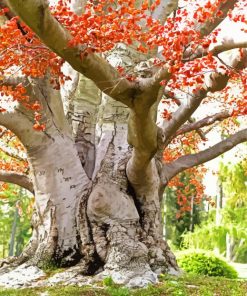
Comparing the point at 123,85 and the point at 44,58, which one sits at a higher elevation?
the point at 44,58

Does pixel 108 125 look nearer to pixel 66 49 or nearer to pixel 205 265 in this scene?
pixel 66 49

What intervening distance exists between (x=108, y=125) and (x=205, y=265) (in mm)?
6674

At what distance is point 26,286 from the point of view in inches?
211

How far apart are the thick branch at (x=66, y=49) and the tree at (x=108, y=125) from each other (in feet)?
0.08

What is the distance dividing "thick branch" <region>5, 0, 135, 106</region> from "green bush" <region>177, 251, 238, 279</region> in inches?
351

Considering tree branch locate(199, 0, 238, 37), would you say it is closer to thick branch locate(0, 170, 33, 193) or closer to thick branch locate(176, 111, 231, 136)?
thick branch locate(176, 111, 231, 136)

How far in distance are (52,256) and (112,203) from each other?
117cm

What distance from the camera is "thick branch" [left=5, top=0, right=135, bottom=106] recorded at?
10.6 feet

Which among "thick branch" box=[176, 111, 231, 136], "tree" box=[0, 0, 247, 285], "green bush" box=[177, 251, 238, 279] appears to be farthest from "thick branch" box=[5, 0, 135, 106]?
"green bush" box=[177, 251, 238, 279]

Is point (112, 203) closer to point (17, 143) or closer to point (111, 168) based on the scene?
point (111, 168)

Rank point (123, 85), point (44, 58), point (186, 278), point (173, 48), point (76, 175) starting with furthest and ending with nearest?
point (76, 175), point (186, 278), point (44, 58), point (173, 48), point (123, 85)

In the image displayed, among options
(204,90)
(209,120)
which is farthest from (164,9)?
(204,90)

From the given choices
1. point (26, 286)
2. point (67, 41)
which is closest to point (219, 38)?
point (67, 41)

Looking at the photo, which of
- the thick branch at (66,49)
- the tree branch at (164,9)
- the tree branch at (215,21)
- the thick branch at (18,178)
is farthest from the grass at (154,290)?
the tree branch at (164,9)
